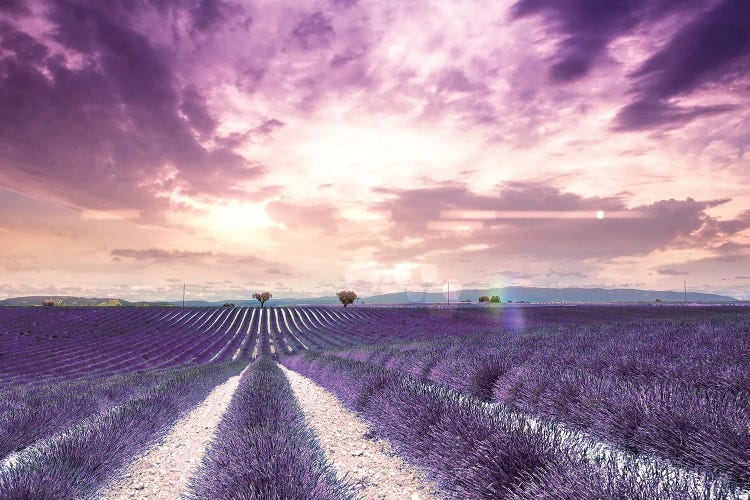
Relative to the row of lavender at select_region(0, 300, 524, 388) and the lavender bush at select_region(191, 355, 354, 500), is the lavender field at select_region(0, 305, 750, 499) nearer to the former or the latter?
the lavender bush at select_region(191, 355, 354, 500)

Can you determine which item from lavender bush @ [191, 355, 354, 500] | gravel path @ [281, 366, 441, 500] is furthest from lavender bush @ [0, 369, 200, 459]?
gravel path @ [281, 366, 441, 500]

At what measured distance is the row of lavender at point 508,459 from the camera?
7.34 ft

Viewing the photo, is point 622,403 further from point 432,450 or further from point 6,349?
point 6,349

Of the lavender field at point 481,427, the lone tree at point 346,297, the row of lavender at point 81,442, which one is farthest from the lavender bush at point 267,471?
the lone tree at point 346,297

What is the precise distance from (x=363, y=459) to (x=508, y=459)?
1.87 metres

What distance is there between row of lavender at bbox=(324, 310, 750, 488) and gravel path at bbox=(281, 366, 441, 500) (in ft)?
7.15

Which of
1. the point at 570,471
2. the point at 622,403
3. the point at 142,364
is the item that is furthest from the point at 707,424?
the point at 142,364

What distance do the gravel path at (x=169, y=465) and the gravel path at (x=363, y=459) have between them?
1.51 metres

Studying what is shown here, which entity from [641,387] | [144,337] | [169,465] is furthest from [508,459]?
[144,337]

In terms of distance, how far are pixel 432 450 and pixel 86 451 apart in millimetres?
3619

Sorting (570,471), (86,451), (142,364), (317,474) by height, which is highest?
(570,471)

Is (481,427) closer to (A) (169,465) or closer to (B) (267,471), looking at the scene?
(B) (267,471)

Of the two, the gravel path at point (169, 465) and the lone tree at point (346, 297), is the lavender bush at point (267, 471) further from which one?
the lone tree at point (346, 297)

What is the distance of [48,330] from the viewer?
104 feet
